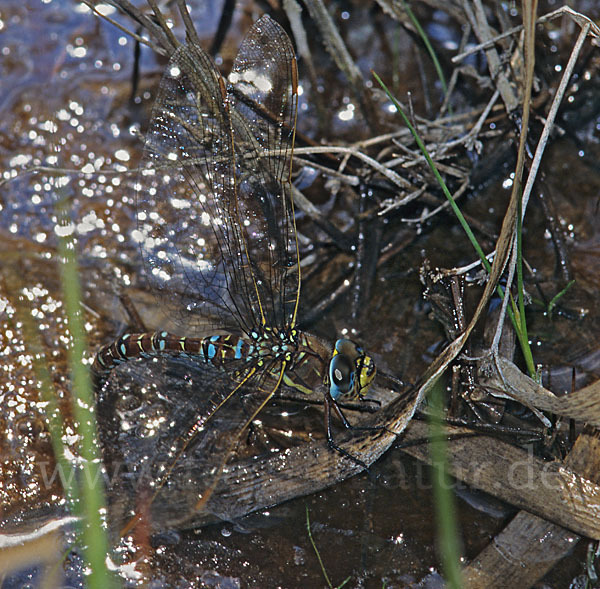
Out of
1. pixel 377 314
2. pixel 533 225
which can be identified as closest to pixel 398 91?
pixel 533 225

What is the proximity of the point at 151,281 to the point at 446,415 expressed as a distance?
1443 millimetres

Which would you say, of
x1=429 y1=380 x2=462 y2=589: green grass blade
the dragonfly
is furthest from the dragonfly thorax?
x1=429 y1=380 x2=462 y2=589: green grass blade

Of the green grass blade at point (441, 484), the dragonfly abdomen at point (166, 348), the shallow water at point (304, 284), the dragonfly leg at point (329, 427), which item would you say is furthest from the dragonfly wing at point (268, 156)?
the green grass blade at point (441, 484)

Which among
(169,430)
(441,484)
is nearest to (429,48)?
(441,484)

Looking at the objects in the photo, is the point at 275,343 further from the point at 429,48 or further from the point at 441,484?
the point at 429,48

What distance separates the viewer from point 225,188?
2742 millimetres

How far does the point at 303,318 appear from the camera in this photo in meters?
2.94

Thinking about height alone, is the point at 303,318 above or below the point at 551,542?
above

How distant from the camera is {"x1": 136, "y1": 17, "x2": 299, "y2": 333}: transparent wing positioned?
2604mm

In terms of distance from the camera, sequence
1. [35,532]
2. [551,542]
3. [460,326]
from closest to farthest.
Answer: [551,542] < [35,532] < [460,326]

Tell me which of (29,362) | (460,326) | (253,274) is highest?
(253,274)

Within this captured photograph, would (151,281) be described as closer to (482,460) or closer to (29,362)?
(29,362)

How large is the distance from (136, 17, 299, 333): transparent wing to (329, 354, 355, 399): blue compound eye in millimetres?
344

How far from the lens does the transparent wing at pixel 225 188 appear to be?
2.60 metres
